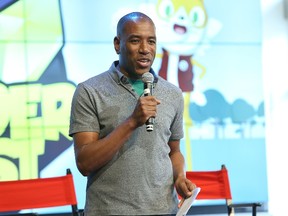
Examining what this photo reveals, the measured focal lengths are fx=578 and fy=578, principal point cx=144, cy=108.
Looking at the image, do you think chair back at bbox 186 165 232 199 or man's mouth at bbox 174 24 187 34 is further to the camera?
man's mouth at bbox 174 24 187 34

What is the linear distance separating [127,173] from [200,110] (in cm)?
330

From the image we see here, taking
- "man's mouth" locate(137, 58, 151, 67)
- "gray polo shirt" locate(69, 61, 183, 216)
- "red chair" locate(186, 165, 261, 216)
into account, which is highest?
"man's mouth" locate(137, 58, 151, 67)

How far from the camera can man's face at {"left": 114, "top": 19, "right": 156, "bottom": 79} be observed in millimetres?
2059

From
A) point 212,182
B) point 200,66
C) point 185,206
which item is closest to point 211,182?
point 212,182

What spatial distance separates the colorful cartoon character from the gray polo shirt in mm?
3090

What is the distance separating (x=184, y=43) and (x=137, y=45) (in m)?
3.20

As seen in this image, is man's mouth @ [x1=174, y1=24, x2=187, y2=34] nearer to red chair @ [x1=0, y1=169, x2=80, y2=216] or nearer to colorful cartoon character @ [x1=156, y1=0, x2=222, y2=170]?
colorful cartoon character @ [x1=156, y1=0, x2=222, y2=170]

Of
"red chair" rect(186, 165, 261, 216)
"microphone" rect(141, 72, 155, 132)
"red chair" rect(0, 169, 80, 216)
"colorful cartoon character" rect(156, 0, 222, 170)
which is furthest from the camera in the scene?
"colorful cartoon character" rect(156, 0, 222, 170)

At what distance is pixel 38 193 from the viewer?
392 cm

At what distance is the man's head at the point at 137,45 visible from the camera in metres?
2.06

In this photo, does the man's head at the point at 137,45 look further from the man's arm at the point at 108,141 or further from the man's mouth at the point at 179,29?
the man's mouth at the point at 179,29

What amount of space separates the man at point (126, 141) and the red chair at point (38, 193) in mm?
1838

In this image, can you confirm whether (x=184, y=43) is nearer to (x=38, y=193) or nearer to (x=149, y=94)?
(x=38, y=193)

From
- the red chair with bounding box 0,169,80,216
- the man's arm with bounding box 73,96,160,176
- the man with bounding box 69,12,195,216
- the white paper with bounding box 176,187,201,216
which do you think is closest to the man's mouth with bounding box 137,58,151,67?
the man with bounding box 69,12,195,216
